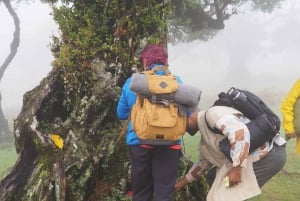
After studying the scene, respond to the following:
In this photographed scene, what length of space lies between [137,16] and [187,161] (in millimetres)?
2245

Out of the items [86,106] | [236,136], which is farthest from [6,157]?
[236,136]

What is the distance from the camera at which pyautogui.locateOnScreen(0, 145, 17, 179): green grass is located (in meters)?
16.7

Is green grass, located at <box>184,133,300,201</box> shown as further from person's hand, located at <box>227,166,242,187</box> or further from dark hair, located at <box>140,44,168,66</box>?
dark hair, located at <box>140,44,168,66</box>

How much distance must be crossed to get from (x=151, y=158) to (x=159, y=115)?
0.69m

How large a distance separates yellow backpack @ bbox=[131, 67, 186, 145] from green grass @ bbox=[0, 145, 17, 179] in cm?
1125

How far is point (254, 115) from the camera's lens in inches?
204

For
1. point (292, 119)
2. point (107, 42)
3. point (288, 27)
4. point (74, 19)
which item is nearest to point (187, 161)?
point (292, 119)

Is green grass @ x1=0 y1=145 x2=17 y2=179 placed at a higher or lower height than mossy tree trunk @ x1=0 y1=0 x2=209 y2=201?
lower

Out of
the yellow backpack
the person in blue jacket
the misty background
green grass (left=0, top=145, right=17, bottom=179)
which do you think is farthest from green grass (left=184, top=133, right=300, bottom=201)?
the misty background

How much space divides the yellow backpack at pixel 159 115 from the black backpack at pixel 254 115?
0.49m

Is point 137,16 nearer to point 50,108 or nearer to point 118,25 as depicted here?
point 118,25

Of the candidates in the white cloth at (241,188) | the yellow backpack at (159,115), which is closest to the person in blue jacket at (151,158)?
the yellow backpack at (159,115)

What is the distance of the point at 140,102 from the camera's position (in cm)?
516

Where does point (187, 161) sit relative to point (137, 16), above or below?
below
